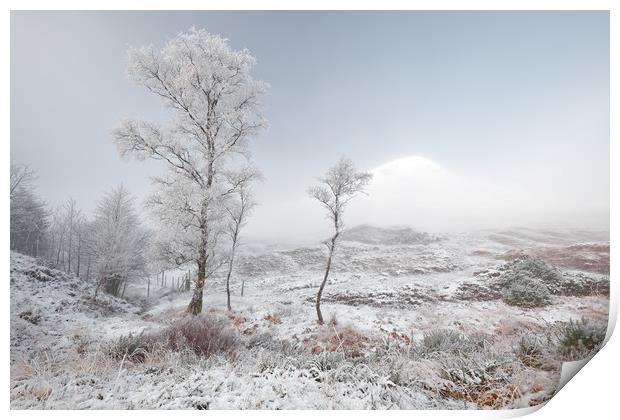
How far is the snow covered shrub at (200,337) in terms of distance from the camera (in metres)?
3.04

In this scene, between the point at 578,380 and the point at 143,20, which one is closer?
the point at 578,380

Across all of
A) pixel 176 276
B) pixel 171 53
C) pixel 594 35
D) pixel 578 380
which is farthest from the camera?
pixel 176 276

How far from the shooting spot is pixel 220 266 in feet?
12.1

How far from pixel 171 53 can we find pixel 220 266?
3.09m

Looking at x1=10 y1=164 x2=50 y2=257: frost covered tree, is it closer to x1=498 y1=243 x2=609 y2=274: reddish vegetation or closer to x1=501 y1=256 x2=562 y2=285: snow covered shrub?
x1=501 y1=256 x2=562 y2=285: snow covered shrub

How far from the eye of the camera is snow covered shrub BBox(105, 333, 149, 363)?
9.52 feet

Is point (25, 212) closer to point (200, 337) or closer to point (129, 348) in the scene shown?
point (129, 348)

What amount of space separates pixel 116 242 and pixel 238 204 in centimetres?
246

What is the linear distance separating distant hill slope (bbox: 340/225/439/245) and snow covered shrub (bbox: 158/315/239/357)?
204 cm

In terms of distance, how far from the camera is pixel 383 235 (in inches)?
145

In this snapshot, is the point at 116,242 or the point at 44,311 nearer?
the point at 44,311

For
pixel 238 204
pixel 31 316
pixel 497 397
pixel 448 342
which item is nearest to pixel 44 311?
pixel 31 316

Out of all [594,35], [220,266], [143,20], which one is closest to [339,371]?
[220,266]

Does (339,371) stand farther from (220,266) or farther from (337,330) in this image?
(220,266)
